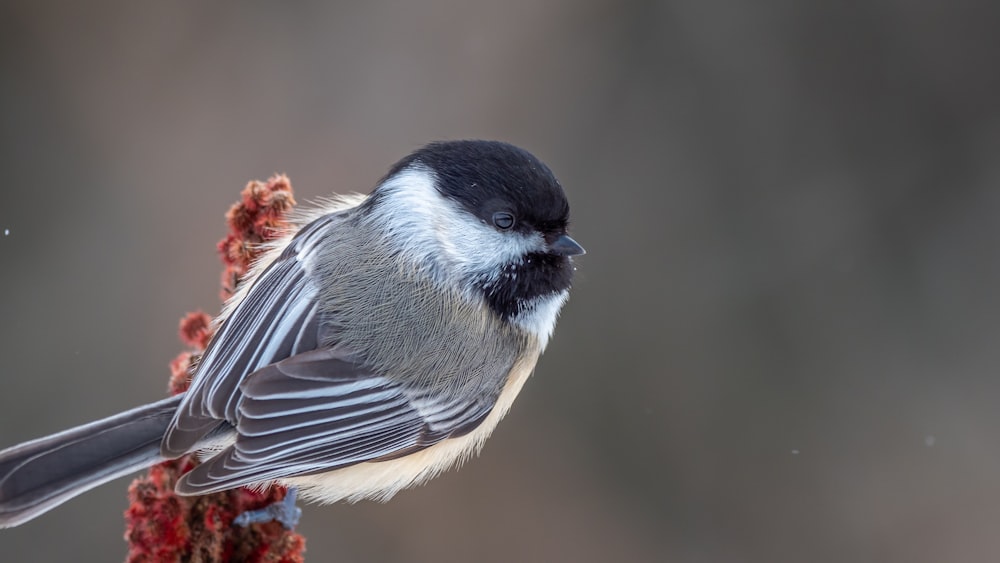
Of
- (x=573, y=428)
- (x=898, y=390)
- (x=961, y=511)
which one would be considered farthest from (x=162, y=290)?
(x=961, y=511)

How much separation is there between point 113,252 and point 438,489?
4.49 feet

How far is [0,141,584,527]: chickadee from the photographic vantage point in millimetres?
1859

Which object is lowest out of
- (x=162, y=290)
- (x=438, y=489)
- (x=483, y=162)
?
(x=438, y=489)

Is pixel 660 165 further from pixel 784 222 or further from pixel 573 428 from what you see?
pixel 573 428

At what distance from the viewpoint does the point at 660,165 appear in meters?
3.55

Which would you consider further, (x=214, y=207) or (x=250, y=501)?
(x=214, y=207)

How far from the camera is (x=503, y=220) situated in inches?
79.7

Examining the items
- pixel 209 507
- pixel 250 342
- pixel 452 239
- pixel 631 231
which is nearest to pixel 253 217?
pixel 250 342

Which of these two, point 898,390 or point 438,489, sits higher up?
point 898,390

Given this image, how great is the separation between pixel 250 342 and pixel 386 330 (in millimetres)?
270

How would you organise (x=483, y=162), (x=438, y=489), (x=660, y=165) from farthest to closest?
(x=660, y=165) < (x=438, y=489) < (x=483, y=162)

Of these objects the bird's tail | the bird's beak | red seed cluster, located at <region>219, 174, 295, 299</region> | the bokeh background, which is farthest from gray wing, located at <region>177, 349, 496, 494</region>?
the bokeh background

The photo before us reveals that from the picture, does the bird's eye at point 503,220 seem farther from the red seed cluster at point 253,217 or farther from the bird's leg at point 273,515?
the bird's leg at point 273,515

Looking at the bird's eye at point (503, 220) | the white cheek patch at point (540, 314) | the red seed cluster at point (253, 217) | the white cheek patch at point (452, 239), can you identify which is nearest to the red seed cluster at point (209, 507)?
the red seed cluster at point (253, 217)
